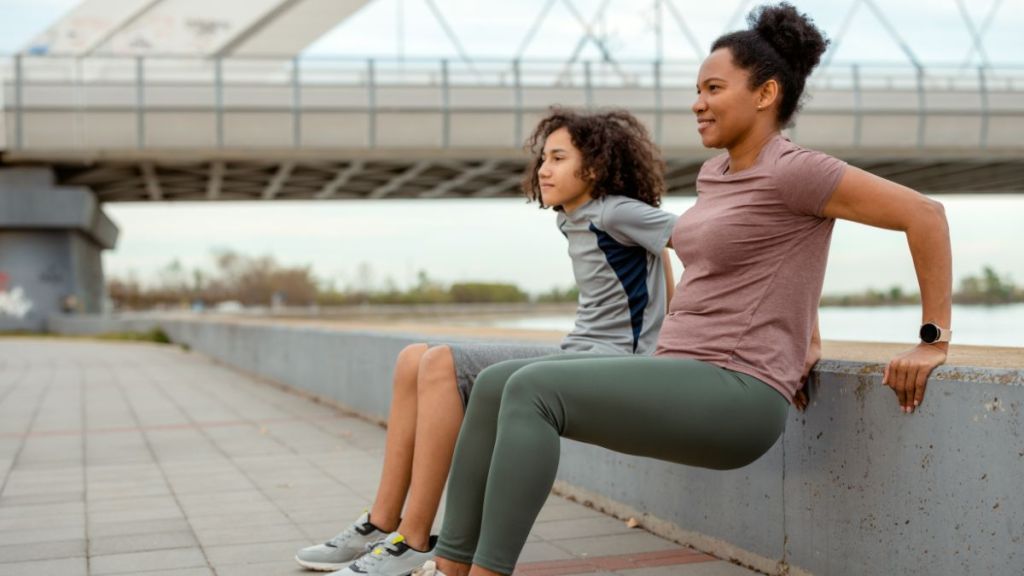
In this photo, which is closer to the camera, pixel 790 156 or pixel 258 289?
pixel 790 156

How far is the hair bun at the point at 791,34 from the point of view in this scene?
320 centimetres

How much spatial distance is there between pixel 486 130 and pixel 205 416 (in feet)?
102

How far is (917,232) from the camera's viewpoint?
286 centimetres

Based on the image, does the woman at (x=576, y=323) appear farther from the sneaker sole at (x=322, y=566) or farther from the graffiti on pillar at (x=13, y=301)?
the graffiti on pillar at (x=13, y=301)

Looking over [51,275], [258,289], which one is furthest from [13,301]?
[258,289]

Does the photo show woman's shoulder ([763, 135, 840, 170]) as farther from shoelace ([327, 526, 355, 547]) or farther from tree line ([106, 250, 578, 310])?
tree line ([106, 250, 578, 310])

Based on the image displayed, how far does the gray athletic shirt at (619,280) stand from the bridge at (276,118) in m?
33.4

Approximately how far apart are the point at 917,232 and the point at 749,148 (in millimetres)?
591

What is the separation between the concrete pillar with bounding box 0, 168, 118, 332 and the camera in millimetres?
39531

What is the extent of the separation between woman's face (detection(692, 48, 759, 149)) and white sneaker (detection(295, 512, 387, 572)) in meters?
1.80

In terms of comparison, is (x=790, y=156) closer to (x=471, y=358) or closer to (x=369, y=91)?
(x=471, y=358)

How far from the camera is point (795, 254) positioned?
123 inches

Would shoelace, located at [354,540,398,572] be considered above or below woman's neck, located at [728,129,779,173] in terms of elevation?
below

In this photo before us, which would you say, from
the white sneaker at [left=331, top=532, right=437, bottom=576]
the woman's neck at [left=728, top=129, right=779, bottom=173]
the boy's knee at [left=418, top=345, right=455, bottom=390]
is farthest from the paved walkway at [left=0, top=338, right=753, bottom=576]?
the woman's neck at [left=728, top=129, right=779, bottom=173]
